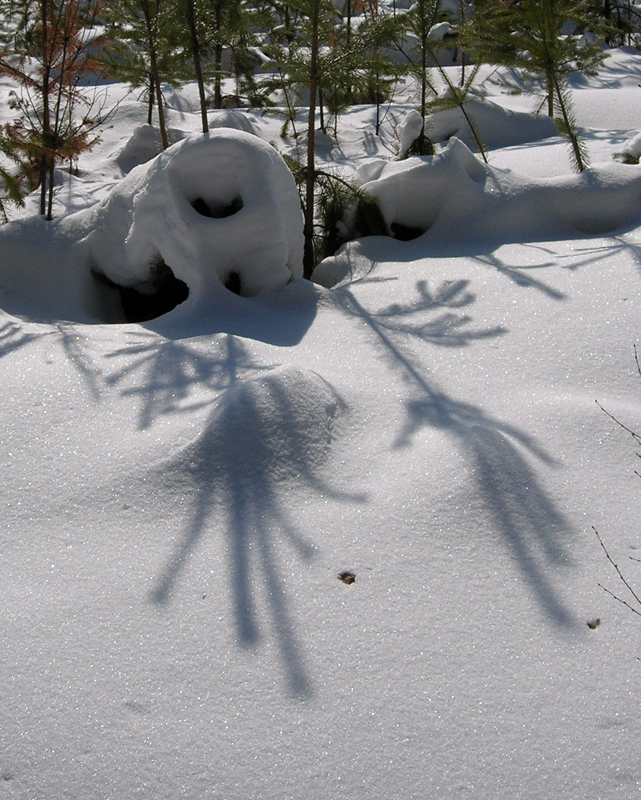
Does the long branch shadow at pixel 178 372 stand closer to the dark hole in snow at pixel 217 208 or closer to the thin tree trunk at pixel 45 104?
the dark hole in snow at pixel 217 208

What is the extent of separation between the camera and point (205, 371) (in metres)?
3.27

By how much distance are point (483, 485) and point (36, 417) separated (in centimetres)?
186

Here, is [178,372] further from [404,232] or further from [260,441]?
[404,232]

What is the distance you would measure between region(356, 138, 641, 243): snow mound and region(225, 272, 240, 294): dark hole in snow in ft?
4.67

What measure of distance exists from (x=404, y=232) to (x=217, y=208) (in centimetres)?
159

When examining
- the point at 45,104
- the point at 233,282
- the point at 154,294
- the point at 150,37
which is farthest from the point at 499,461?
the point at 150,37

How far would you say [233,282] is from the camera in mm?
4500

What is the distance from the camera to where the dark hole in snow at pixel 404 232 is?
537 cm

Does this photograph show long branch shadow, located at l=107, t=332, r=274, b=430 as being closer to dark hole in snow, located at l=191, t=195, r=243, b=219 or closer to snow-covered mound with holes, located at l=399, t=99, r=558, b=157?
dark hole in snow, located at l=191, t=195, r=243, b=219

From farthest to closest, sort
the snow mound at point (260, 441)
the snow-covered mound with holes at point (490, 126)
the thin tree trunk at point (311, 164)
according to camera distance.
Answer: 1. the snow-covered mound with holes at point (490, 126)
2. the thin tree trunk at point (311, 164)
3. the snow mound at point (260, 441)

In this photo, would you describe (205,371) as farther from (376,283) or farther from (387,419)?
(376,283)

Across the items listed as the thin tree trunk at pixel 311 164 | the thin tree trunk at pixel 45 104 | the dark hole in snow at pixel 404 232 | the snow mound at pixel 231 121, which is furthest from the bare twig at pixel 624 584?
the snow mound at pixel 231 121

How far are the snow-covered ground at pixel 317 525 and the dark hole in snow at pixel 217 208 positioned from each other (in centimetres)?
2

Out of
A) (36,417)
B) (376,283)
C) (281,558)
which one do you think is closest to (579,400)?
(281,558)
